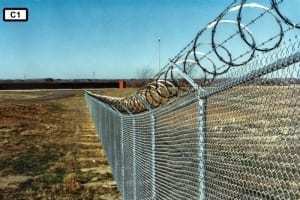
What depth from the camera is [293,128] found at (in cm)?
305

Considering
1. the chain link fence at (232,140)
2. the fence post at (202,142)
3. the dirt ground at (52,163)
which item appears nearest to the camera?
the chain link fence at (232,140)

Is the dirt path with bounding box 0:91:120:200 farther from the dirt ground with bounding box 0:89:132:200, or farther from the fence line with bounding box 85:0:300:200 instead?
the fence line with bounding box 85:0:300:200

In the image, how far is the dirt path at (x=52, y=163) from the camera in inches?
528

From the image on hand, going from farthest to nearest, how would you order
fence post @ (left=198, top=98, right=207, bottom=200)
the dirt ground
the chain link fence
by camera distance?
1. the dirt ground
2. fence post @ (left=198, top=98, right=207, bottom=200)
3. the chain link fence

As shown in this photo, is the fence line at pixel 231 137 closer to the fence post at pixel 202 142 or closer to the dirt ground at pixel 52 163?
the fence post at pixel 202 142

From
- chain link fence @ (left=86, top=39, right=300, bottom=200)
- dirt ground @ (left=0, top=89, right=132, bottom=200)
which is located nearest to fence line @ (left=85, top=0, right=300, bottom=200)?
chain link fence @ (left=86, top=39, right=300, bottom=200)

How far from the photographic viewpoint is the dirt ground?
44.0ft

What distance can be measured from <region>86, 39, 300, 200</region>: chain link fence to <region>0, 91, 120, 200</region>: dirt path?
21.6 ft

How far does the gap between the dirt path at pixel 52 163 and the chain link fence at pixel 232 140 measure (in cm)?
658

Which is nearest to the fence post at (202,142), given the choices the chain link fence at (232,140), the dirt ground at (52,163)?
the chain link fence at (232,140)

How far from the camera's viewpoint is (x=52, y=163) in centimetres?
1741

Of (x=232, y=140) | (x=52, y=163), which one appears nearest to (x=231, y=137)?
(x=232, y=140)

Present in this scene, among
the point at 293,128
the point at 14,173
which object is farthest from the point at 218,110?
Result: the point at 14,173

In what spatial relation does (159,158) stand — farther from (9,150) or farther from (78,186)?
(9,150)
